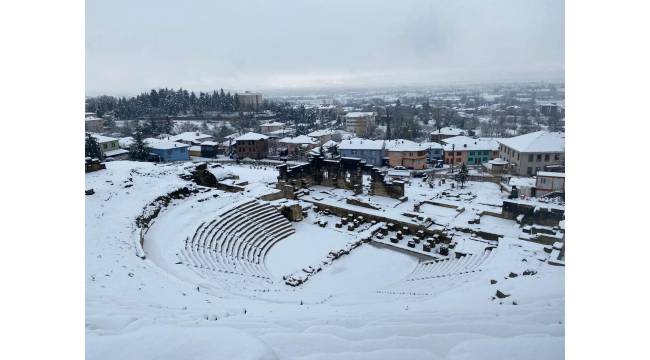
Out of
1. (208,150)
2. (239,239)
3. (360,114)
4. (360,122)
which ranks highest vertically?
(360,114)

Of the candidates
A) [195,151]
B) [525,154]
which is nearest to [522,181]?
[525,154]

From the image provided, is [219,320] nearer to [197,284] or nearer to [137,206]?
[197,284]

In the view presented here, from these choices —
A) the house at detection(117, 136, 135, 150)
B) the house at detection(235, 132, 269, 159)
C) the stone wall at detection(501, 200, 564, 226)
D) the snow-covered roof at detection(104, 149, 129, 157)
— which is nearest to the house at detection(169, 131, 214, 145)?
the house at detection(117, 136, 135, 150)

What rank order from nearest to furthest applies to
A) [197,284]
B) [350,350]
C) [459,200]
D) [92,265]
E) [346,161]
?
[350,350]
[92,265]
[197,284]
[459,200]
[346,161]

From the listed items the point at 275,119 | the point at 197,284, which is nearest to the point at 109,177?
the point at 197,284

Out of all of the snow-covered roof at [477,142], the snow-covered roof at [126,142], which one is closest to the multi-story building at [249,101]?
the snow-covered roof at [126,142]

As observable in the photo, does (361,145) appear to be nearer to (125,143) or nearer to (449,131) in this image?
(449,131)

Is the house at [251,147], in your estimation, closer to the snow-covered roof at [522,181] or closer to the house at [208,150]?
the house at [208,150]
